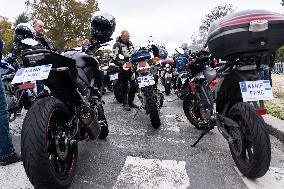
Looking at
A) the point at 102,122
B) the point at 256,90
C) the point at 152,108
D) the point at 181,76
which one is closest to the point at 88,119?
the point at 102,122

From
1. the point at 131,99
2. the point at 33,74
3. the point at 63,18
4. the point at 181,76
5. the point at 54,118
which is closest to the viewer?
the point at 33,74

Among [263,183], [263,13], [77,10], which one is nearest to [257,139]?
[263,183]

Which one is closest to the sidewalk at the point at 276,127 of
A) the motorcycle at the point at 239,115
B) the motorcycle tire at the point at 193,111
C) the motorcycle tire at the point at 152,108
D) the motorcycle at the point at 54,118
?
the motorcycle tire at the point at 193,111

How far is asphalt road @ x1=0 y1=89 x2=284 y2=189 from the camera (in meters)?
3.49

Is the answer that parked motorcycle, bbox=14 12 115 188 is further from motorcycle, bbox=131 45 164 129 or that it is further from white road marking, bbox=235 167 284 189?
motorcycle, bbox=131 45 164 129

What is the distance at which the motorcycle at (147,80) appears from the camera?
6.05m

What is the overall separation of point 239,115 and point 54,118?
1750mm

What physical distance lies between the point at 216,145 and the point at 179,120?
6.54ft

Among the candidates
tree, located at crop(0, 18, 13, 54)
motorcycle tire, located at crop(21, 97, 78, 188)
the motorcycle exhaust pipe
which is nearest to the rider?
the motorcycle exhaust pipe

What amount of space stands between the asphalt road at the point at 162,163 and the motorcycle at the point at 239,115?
213 mm

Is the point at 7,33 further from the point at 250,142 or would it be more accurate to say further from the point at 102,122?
the point at 250,142

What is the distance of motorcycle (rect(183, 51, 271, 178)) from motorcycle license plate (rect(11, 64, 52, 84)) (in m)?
1.77

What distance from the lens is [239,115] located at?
370 centimetres

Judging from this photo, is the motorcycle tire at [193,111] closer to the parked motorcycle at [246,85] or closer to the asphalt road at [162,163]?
the asphalt road at [162,163]
